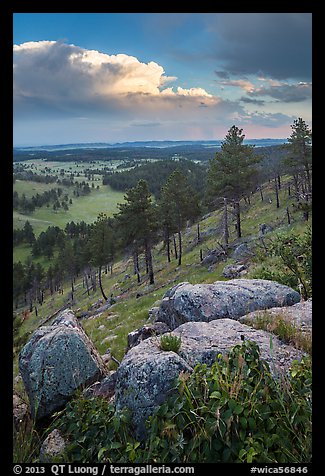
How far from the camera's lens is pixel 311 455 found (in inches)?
126

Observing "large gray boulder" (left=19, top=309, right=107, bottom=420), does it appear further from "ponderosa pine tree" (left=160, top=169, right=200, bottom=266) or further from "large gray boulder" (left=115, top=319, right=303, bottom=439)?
"ponderosa pine tree" (left=160, top=169, right=200, bottom=266)

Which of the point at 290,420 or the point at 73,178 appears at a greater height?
the point at 73,178

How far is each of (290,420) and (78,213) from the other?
172592mm

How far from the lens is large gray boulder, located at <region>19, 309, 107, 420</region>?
519 centimetres

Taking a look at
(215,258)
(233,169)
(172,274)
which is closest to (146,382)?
(215,258)

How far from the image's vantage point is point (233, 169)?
3962 cm

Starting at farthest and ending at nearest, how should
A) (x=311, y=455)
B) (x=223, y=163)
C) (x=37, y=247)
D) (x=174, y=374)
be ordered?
(x=37, y=247) → (x=223, y=163) → (x=174, y=374) → (x=311, y=455)

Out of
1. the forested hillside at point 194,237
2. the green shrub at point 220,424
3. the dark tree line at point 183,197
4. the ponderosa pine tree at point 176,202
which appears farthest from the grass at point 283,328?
the ponderosa pine tree at point 176,202

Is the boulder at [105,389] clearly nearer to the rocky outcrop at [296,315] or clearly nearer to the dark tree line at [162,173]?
the rocky outcrop at [296,315]

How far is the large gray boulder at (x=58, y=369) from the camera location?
5188 millimetres

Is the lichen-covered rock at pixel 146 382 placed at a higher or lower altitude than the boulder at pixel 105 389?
higher

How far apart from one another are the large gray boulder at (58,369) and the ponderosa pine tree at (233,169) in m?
35.6
